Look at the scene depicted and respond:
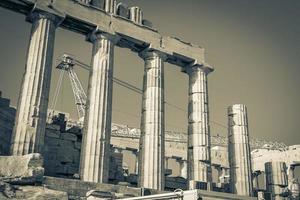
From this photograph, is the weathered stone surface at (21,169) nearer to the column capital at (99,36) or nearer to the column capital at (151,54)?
the column capital at (99,36)

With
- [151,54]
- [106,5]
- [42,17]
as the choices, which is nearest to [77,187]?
[42,17]

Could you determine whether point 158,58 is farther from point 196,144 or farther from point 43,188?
point 43,188

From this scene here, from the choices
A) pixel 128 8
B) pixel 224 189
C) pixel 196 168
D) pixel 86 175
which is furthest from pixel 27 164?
pixel 224 189

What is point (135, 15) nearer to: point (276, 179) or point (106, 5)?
point (106, 5)

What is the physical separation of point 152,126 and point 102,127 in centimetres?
373

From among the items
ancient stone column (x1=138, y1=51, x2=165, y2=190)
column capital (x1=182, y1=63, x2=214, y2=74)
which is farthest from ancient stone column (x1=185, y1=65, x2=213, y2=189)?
ancient stone column (x1=138, y1=51, x2=165, y2=190)

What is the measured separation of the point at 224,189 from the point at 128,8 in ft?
48.6

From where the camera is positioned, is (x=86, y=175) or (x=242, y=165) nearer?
(x=86, y=175)

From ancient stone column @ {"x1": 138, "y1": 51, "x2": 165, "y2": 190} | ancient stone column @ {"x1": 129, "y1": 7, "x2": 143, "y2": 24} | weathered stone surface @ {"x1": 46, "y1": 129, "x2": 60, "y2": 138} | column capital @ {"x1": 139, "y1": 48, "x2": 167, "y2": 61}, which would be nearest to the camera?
ancient stone column @ {"x1": 138, "y1": 51, "x2": 165, "y2": 190}

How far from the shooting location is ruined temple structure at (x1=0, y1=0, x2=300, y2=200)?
697 inches

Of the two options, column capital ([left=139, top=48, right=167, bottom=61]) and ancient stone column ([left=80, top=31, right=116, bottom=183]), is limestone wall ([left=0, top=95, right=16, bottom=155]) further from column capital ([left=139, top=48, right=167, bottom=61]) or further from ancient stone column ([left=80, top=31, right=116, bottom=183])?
column capital ([left=139, top=48, right=167, bottom=61])

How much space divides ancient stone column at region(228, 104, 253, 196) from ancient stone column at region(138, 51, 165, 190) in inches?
240

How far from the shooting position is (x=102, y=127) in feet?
69.7

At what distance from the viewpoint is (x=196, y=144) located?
25.3 metres
